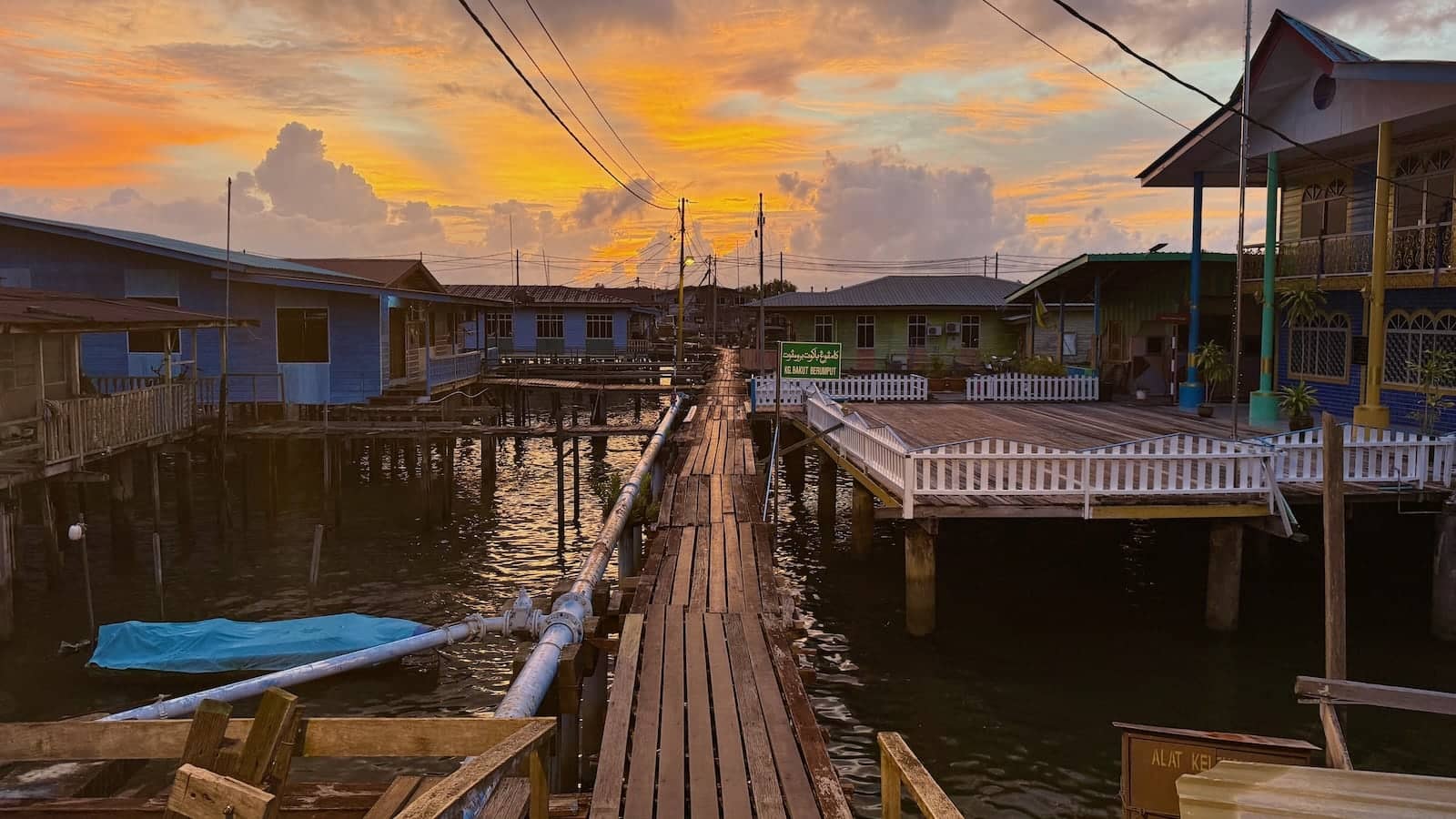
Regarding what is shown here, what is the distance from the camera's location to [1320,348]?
2373cm

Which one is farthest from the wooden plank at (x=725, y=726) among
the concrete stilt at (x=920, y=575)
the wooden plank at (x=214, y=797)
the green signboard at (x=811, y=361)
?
the green signboard at (x=811, y=361)

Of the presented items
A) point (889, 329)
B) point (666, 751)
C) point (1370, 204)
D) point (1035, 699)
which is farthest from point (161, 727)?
point (889, 329)

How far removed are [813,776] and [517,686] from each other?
9.04 feet

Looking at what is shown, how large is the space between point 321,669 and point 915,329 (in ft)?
118

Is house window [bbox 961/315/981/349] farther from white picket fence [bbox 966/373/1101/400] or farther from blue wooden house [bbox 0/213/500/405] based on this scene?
blue wooden house [bbox 0/213/500/405]

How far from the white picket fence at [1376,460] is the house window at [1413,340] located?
13.2 feet

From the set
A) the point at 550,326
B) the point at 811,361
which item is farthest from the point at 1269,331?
the point at 550,326

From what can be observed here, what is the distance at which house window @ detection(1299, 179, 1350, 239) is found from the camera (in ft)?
76.1

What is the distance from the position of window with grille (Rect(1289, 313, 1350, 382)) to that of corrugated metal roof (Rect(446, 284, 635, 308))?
3900 centimetres

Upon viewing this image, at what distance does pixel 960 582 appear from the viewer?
1838cm

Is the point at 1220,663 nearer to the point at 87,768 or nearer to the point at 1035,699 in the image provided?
the point at 1035,699

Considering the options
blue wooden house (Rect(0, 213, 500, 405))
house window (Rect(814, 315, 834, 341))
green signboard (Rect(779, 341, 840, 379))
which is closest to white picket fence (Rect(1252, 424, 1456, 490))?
green signboard (Rect(779, 341, 840, 379))

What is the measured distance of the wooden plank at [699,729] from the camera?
6.68 m

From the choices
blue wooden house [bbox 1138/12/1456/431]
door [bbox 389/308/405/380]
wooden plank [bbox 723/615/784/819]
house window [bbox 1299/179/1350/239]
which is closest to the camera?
wooden plank [bbox 723/615/784/819]
